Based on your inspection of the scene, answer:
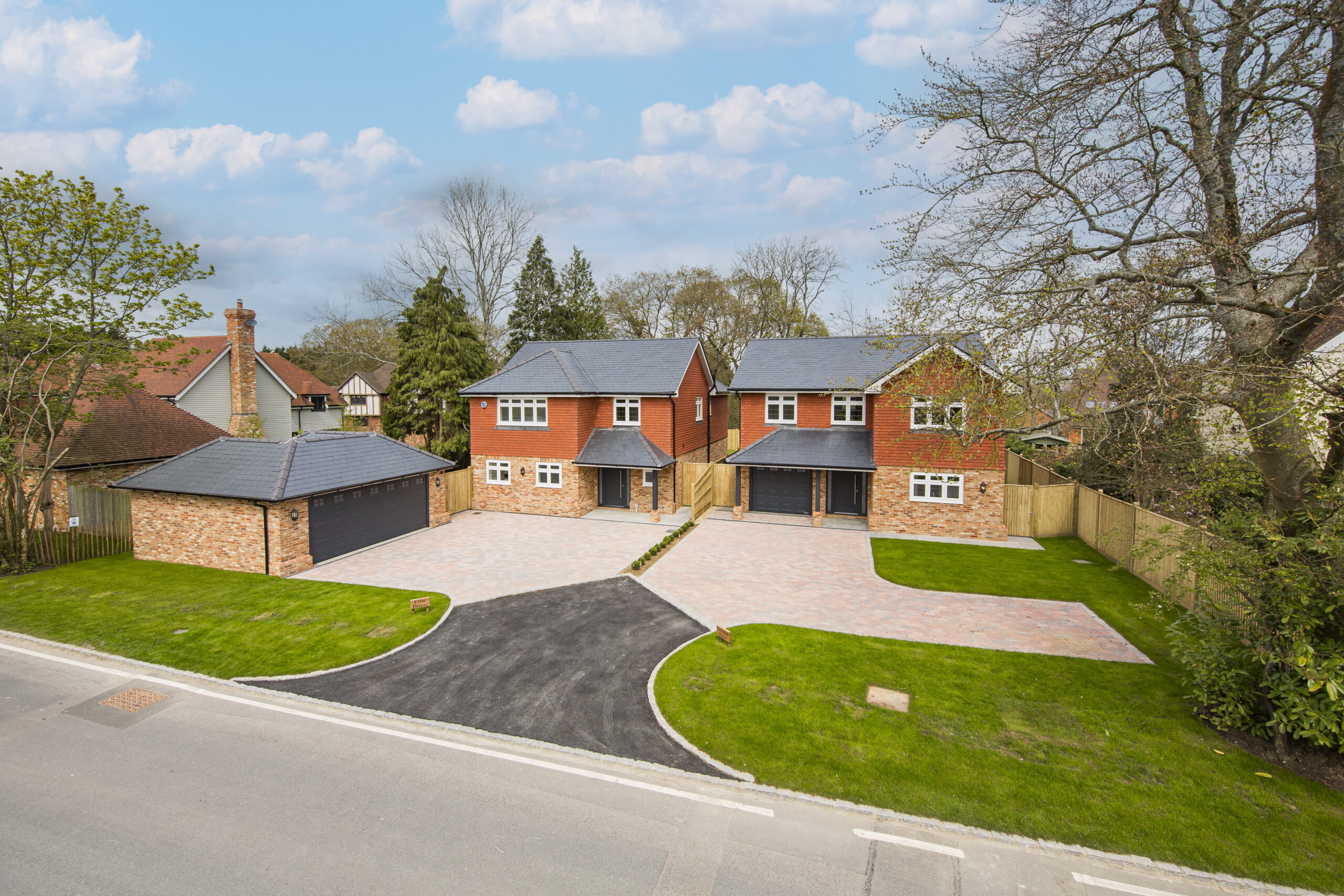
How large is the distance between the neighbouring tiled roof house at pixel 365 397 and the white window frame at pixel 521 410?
3062 centimetres

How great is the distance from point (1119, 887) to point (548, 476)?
19.8 meters

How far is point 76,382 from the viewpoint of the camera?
52.4ft

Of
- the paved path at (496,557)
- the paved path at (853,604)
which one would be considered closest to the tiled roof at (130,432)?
the paved path at (496,557)

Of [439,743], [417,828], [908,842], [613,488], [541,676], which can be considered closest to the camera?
[908,842]

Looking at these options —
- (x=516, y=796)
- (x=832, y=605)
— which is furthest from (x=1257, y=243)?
(x=516, y=796)

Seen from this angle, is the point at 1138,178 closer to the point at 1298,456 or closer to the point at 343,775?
the point at 1298,456

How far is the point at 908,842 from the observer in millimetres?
6141

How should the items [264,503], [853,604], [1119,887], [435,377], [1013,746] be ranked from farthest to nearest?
1. [435,377]
2. [264,503]
3. [853,604]
4. [1013,746]
5. [1119,887]

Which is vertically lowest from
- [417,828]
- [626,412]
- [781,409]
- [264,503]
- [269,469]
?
[417,828]

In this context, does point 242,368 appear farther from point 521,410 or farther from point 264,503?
point 264,503

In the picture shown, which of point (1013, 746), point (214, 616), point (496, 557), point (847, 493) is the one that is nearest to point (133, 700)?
point (214, 616)

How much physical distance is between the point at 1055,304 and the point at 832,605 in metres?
8.08

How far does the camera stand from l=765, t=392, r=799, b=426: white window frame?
2266 cm

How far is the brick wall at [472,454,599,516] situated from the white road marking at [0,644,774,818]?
537 inches
